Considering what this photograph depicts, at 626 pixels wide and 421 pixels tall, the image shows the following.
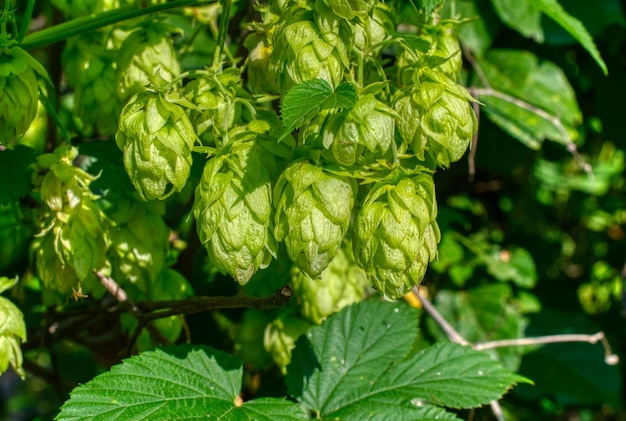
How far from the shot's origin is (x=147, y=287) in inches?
65.3

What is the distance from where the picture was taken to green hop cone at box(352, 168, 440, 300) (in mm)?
1123

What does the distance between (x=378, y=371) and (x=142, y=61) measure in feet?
2.47

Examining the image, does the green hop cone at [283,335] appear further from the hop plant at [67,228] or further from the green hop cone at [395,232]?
the green hop cone at [395,232]

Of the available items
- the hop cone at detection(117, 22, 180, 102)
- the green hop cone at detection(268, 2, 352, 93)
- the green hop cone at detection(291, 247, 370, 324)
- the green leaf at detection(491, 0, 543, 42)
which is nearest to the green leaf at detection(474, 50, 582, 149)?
the green leaf at detection(491, 0, 543, 42)

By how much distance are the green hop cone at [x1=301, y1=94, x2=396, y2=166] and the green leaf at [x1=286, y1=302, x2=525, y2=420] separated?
62cm

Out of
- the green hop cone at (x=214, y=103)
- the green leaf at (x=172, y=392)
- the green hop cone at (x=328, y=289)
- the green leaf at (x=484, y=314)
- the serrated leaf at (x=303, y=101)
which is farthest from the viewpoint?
the green leaf at (x=484, y=314)

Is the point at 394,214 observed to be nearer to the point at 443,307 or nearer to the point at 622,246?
the point at 443,307

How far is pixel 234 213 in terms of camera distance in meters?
1.13

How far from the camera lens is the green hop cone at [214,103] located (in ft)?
4.04

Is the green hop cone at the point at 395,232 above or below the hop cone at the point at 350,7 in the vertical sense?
below

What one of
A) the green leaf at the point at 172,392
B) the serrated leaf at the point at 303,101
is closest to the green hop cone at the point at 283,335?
the green leaf at the point at 172,392

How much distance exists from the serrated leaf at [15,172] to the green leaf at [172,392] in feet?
1.24

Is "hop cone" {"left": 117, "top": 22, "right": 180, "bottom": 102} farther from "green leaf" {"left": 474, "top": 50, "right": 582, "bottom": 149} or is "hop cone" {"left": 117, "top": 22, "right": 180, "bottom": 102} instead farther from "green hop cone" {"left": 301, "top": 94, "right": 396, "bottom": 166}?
"green leaf" {"left": 474, "top": 50, "right": 582, "bottom": 149}

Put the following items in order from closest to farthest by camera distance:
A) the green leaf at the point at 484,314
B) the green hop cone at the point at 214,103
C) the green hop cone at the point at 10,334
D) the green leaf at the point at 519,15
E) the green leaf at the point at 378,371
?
the green hop cone at the point at 214,103
the green hop cone at the point at 10,334
the green leaf at the point at 378,371
the green leaf at the point at 519,15
the green leaf at the point at 484,314
